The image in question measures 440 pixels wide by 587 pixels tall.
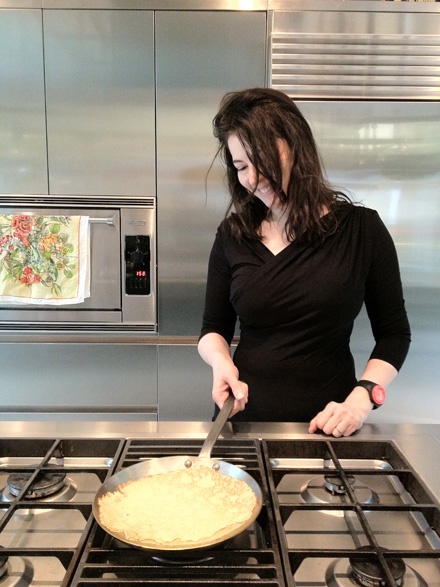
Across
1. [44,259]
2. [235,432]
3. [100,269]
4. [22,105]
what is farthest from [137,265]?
[235,432]

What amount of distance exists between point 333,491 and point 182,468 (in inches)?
8.9

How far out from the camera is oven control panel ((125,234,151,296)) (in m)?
1.96

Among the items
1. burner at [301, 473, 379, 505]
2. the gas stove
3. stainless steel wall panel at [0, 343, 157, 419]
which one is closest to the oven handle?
stainless steel wall panel at [0, 343, 157, 419]

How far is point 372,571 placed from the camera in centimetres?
58

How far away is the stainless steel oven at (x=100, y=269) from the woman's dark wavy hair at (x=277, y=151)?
86 cm

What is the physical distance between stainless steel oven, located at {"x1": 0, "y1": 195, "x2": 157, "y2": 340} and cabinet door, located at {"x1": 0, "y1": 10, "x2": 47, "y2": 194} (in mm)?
85

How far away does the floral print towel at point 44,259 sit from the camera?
6.41 feet

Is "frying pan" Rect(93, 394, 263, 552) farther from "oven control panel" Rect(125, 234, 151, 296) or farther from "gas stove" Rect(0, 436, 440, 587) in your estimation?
"oven control panel" Rect(125, 234, 151, 296)

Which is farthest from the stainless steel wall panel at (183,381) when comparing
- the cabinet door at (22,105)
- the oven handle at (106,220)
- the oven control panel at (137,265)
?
the cabinet door at (22,105)

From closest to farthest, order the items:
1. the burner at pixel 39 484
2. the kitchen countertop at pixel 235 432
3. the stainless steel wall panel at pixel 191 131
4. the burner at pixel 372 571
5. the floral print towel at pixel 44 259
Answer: the burner at pixel 372 571 < the burner at pixel 39 484 < the kitchen countertop at pixel 235 432 < the stainless steel wall panel at pixel 191 131 < the floral print towel at pixel 44 259

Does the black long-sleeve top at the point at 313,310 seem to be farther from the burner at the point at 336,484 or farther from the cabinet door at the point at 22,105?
the cabinet door at the point at 22,105

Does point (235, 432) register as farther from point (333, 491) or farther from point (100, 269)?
point (100, 269)

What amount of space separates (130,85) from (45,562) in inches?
66.0

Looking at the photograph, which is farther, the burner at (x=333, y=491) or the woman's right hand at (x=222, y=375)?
the woman's right hand at (x=222, y=375)
